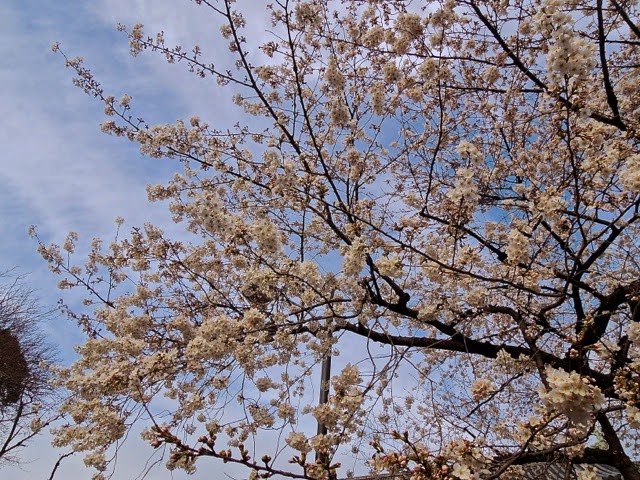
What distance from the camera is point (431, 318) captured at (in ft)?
13.9

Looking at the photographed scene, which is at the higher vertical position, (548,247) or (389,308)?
(548,247)

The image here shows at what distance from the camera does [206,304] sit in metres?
5.44

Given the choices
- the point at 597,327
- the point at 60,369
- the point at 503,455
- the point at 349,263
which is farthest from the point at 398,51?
the point at 60,369

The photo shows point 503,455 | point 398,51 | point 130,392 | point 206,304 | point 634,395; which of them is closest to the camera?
point 634,395

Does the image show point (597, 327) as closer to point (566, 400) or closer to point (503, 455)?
point (503, 455)

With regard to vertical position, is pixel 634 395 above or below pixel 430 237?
below

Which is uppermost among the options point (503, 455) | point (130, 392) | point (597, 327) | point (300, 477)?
point (597, 327)

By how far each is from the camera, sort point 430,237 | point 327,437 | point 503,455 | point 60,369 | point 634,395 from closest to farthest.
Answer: point 634,395 < point 327,437 < point 503,455 < point 60,369 < point 430,237

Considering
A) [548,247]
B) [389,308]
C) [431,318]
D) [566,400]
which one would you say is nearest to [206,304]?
[389,308]

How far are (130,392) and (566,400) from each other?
352 centimetres

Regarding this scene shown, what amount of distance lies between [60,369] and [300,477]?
3877 mm

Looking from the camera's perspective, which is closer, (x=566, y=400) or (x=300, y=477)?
(x=566, y=400)

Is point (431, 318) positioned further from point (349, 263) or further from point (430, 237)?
point (430, 237)

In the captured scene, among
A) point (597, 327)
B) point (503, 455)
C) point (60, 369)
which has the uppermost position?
point (60, 369)
